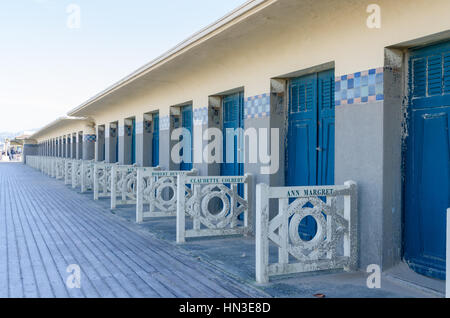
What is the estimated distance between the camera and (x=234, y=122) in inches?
302

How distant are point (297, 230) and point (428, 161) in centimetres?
145

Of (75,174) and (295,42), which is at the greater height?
(295,42)

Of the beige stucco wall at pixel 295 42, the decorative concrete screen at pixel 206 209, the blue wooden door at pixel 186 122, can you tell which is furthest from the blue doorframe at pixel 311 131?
the blue wooden door at pixel 186 122

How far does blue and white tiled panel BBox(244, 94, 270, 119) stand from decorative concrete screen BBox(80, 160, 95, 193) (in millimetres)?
8072

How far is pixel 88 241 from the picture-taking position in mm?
5859

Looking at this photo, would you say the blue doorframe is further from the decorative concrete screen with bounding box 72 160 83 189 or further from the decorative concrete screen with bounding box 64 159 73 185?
the decorative concrete screen with bounding box 64 159 73 185

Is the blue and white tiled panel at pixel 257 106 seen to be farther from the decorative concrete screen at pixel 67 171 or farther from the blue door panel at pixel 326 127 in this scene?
the decorative concrete screen at pixel 67 171

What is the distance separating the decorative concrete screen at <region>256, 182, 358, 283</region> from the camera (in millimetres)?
3924

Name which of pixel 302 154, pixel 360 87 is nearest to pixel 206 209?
pixel 302 154

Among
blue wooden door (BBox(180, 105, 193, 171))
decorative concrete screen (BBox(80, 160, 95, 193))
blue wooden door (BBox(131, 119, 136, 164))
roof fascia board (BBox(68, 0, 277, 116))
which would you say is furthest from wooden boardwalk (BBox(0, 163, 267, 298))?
blue wooden door (BBox(131, 119, 136, 164))

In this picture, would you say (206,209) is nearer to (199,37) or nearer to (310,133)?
(310,133)

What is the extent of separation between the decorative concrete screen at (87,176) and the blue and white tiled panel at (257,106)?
8.07 m
